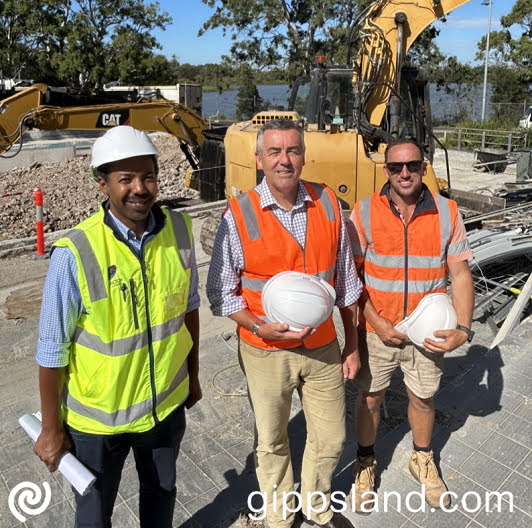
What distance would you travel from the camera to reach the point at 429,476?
3.36m

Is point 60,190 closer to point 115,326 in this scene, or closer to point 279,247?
point 279,247

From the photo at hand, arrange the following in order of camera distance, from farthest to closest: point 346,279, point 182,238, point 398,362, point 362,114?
point 362,114, point 398,362, point 346,279, point 182,238

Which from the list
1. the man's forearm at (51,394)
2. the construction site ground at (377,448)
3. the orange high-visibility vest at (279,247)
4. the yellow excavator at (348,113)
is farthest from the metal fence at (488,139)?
the man's forearm at (51,394)

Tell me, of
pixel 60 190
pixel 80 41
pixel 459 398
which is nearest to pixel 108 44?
pixel 80 41

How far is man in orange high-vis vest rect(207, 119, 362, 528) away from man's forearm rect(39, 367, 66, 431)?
83 cm

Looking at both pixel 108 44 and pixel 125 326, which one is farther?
pixel 108 44

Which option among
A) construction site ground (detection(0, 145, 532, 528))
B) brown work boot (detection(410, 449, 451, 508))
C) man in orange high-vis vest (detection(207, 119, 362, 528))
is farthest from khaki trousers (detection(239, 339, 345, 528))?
brown work boot (detection(410, 449, 451, 508))

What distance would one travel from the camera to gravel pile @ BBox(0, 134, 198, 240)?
1106 cm

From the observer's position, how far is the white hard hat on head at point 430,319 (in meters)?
2.85

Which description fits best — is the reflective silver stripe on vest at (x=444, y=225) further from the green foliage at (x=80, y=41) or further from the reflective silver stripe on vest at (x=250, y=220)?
the green foliage at (x=80, y=41)

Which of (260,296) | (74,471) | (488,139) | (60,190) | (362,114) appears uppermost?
(362,114)

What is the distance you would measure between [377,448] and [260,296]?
175 centimetres

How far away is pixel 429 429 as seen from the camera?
336 cm

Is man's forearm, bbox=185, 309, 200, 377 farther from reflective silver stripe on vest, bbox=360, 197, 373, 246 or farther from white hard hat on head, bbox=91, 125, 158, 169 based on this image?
reflective silver stripe on vest, bbox=360, 197, 373, 246
